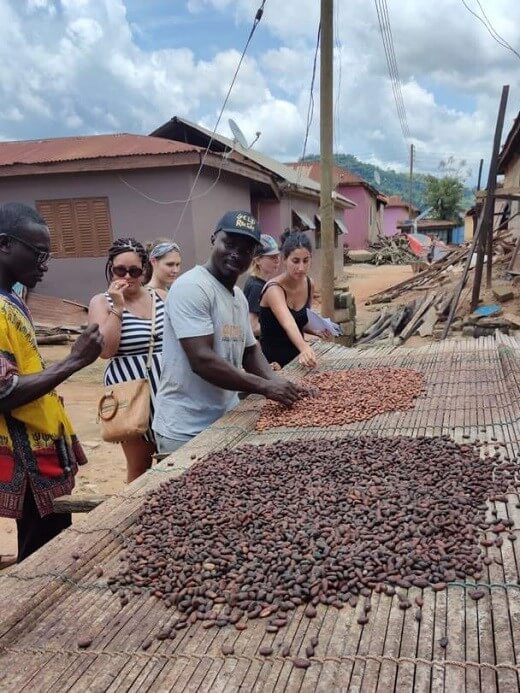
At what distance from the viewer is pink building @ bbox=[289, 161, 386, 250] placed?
3016cm

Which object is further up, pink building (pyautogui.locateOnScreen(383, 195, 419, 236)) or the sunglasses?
pink building (pyautogui.locateOnScreen(383, 195, 419, 236))

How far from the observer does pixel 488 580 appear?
1473 millimetres

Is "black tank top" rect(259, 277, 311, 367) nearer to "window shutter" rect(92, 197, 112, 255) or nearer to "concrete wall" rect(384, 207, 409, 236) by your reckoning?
"window shutter" rect(92, 197, 112, 255)

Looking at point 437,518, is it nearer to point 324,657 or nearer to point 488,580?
point 488,580

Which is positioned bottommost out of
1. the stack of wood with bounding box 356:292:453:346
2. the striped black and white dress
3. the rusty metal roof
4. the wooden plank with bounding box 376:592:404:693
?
the stack of wood with bounding box 356:292:453:346

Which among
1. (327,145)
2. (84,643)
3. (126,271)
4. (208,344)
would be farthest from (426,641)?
(327,145)

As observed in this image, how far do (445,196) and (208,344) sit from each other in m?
50.7

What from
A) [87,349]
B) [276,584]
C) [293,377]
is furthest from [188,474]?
[293,377]

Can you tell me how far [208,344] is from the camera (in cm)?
267

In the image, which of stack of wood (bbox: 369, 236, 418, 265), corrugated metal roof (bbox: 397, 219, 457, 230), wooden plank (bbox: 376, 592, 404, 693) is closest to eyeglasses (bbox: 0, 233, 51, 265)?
A: wooden plank (bbox: 376, 592, 404, 693)

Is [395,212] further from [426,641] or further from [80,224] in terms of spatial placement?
[426,641]

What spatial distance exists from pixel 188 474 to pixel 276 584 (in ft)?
2.67

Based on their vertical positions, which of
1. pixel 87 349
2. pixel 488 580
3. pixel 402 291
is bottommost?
pixel 402 291

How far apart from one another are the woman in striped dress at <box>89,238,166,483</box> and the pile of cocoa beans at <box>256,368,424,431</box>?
27.9 inches
